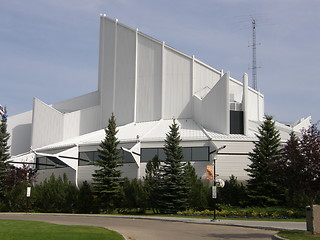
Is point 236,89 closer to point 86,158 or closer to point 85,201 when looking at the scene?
A: point 86,158

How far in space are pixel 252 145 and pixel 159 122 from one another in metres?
12.7

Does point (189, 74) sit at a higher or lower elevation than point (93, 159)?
higher

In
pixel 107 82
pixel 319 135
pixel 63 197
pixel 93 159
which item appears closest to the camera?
pixel 319 135

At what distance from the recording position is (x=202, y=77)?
5475cm

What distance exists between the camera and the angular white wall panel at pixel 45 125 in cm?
5691

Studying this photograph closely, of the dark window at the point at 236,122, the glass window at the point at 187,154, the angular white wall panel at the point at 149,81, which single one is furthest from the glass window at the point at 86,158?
the dark window at the point at 236,122

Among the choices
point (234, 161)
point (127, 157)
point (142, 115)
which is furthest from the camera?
point (142, 115)

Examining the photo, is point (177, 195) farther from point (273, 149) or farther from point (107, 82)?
point (107, 82)

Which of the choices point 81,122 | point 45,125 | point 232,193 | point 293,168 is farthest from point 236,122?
point 293,168

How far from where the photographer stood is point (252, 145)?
→ 43938mm

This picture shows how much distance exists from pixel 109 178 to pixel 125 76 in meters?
18.6

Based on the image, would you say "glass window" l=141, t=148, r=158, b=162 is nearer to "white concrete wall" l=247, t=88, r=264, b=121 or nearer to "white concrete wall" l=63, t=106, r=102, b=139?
"white concrete wall" l=63, t=106, r=102, b=139

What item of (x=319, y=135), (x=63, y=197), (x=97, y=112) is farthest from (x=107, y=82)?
(x=319, y=135)

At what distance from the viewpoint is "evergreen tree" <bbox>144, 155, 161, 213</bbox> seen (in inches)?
1524
